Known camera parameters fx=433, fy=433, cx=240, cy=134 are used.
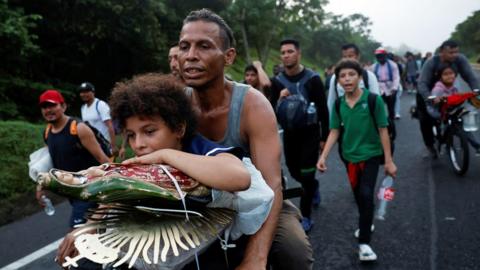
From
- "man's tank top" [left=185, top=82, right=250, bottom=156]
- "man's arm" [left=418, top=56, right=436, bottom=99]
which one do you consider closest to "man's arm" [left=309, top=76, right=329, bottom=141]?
"man's arm" [left=418, top=56, right=436, bottom=99]

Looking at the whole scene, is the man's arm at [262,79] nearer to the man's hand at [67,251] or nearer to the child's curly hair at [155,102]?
the child's curly hair at [155,102]

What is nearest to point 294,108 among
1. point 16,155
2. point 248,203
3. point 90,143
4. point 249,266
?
point 90,143

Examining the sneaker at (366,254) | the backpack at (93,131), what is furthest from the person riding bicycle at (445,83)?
the backpack at (93,131)

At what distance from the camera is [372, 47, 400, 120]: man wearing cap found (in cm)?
917

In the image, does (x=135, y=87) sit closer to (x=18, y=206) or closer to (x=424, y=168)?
(x=18, y=206)

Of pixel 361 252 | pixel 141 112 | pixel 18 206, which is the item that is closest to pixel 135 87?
pixel 141 112

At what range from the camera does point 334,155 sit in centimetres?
831

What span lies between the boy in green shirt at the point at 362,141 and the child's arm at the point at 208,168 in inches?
106

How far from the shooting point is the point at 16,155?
277 inches

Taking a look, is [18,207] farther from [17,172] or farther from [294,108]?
[294,108]

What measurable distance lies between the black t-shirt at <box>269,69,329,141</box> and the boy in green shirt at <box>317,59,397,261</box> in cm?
50

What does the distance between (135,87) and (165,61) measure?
12690 millimetres

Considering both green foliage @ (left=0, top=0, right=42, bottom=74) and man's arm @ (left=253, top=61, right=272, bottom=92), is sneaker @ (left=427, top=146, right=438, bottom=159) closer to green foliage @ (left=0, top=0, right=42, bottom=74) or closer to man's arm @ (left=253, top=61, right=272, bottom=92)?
man's arm @ (left=253, top=61, right=272, bottom=92)

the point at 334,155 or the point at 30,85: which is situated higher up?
the point at 30,85
